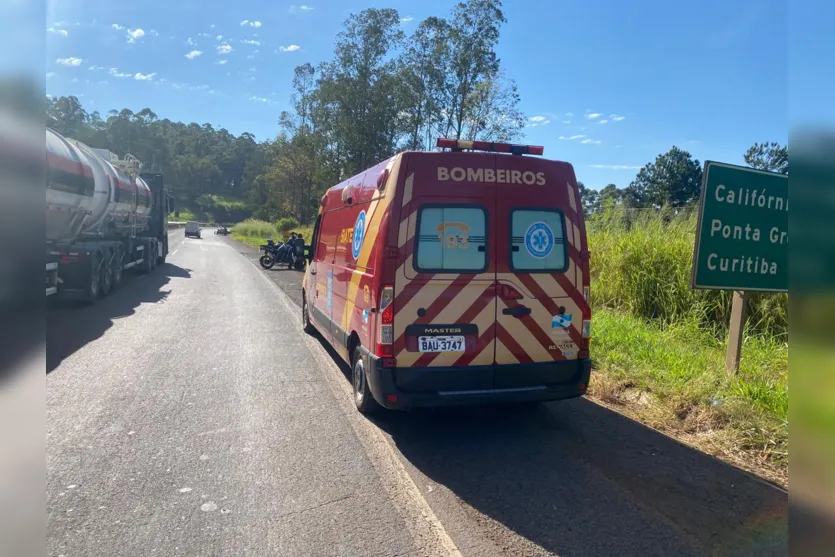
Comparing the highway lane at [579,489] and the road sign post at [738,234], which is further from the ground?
the road sign post at [738,234]

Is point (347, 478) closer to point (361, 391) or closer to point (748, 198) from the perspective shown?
point (361, 391)

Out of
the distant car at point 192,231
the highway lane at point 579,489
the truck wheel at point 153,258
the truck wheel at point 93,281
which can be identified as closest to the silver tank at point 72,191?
the truck wheel at point 93,281

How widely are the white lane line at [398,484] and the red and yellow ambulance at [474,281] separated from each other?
15.2 inches

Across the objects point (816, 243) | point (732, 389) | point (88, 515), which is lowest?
point (88, 515)

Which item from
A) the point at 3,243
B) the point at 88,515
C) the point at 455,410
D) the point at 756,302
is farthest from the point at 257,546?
the point at 756,302

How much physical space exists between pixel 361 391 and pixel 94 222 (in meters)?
11.1

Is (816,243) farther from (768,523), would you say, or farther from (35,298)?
(768,523)

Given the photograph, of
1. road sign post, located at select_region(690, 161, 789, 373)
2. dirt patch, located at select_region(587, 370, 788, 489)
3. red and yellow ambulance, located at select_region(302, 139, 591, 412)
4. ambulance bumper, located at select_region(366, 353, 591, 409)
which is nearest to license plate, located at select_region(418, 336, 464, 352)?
red and yellow ambulance, located at select_region(302, 139, 591, 412)

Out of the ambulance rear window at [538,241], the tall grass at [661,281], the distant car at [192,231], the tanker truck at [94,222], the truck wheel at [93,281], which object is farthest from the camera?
the distant car at [192,231]

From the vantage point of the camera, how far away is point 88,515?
3488 millimetres

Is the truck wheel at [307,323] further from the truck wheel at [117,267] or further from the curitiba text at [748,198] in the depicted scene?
the truck wheel at [117,267]

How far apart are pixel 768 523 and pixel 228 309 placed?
1069 cm

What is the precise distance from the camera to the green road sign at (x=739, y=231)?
602 centimetres

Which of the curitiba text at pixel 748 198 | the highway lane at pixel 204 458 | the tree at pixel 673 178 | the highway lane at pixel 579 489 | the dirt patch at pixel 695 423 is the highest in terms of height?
the tree at pixel 673 178
